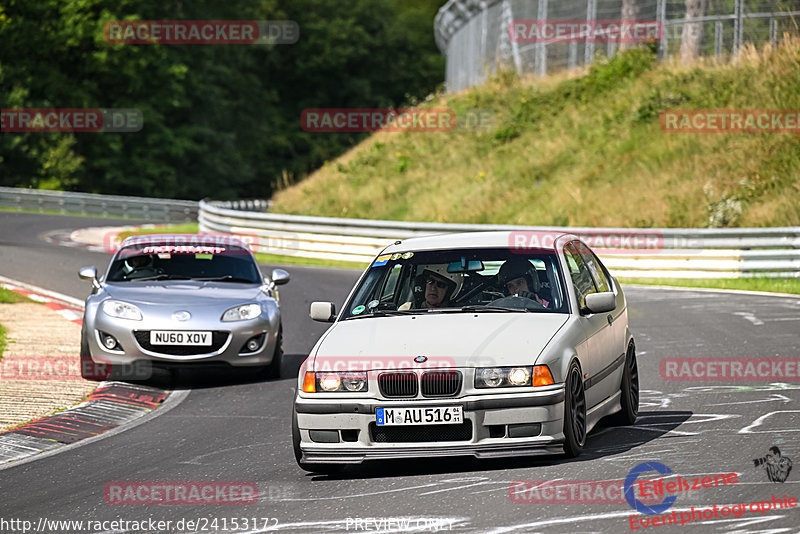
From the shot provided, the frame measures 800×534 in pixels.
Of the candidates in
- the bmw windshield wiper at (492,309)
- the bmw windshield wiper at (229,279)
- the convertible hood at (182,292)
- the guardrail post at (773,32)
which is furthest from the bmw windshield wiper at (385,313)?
the guardrail post at (773,32)

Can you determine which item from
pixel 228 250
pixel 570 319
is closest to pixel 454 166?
pixel 228 250

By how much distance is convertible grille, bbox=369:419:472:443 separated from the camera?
7.59 m

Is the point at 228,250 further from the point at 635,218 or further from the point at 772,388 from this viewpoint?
the point at 635,218

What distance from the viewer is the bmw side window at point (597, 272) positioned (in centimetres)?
980

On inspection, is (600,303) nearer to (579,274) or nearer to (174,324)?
(579,274)

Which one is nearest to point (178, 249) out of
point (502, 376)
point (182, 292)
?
point (182, 292)

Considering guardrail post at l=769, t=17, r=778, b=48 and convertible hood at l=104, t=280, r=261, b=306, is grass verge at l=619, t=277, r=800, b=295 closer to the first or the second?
guardrail post at l=769, t=17, r=778, b=48

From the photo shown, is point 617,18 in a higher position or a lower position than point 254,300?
higher

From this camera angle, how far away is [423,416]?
7566 millimetres

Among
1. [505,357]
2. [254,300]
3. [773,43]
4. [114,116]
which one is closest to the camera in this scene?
[505,357]

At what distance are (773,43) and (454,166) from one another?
10.2 m

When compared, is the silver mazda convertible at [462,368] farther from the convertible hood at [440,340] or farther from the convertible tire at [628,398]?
the convertible tire at [628,398]

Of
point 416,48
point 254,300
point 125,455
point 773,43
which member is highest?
point 416,48

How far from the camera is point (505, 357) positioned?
768 cm
